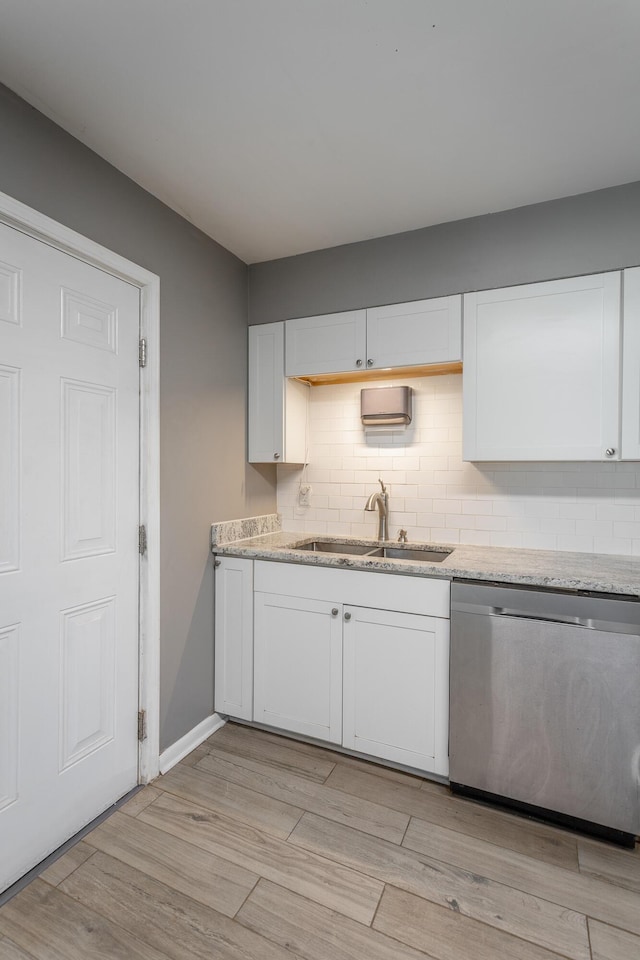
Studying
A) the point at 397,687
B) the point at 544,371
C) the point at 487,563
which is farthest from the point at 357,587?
the point at 544,371

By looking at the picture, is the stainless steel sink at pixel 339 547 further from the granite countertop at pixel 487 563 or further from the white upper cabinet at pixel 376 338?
the white upper cabinet at pixel 376 338

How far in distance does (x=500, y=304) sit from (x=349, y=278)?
30.0 inches

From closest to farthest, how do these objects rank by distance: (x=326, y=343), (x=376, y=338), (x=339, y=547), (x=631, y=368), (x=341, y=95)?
(x=341, y=95) < (x=631, y=368) < (x=376, y=338) < (x=326, y=343) < (x=339, y=547)

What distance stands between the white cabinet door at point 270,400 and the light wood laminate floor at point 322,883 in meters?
1.56

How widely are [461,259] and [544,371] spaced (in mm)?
650

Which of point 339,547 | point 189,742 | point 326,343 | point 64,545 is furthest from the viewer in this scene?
point 339,547

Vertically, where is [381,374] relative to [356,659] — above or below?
above

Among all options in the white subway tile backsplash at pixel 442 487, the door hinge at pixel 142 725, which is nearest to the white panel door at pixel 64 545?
the door hinge at pixel 142 725

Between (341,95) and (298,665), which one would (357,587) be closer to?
(298,665)

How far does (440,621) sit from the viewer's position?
6.34 ft

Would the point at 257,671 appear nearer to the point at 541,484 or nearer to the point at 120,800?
the point at 120,800

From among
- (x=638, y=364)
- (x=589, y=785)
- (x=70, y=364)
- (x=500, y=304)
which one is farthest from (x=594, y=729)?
(x=70, y=364)

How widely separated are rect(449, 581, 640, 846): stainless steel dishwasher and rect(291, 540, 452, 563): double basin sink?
0.57m

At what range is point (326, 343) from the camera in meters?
2.46
